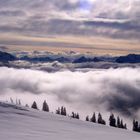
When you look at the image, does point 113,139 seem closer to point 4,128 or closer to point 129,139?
point 129,139

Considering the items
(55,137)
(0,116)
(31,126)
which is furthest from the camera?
(0,116)

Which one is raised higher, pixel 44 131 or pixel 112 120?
pixel 44 131

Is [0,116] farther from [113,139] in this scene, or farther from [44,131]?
[113,139]

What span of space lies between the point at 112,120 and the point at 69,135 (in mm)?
112859

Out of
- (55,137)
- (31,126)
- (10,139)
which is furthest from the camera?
(31,126)

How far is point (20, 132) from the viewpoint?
2595cm

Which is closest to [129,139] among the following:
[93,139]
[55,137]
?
[93,139]

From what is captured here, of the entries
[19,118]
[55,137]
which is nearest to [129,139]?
[55,137]

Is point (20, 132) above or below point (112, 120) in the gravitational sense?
above

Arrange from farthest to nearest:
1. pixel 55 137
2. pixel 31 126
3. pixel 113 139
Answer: pixel 31 126 < pixel 113 139 < pixel 55 137

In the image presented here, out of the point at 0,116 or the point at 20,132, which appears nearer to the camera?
the point at 20,132

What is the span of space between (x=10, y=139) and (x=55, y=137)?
378 cm

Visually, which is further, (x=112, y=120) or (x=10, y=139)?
(x=112, y=120)

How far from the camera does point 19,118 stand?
3341 centimetres
